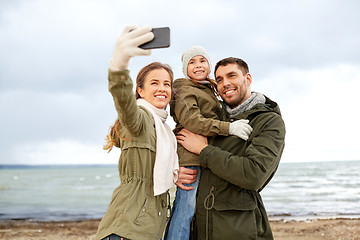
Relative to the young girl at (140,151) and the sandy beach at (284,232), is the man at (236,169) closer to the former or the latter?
the young girl at (140,151)

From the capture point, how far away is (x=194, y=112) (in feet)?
9.98

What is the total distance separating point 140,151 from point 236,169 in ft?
2.43

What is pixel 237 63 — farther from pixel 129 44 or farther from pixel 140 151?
pixel 129 44

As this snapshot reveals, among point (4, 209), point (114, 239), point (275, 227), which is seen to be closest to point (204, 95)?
point (114, 239)

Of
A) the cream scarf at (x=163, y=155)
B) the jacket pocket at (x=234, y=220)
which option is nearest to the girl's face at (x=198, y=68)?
the cream scarf at (x=163, y=155)

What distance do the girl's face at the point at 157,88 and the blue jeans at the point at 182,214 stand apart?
0.73 m

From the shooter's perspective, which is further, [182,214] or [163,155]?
[182,214]

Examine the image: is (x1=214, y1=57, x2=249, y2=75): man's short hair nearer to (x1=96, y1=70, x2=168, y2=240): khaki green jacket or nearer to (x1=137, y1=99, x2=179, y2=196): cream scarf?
(x1=137, y1=99, x2=179, y2=196): cream scarf

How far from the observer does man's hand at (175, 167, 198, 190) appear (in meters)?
2.95

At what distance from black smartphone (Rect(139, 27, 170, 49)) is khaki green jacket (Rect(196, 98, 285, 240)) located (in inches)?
42.0

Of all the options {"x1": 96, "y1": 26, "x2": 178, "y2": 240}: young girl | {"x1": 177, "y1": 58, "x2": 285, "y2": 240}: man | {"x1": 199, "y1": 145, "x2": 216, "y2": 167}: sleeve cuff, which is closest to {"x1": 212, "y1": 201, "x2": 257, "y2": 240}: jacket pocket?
{"x1": 177, "y1": 58, "x2": 285, "y2": 240}: man

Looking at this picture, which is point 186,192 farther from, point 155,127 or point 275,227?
point 275,227

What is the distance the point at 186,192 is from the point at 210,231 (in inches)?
13.9

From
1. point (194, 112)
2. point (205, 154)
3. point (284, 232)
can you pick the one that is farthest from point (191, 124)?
point (284, 232)
